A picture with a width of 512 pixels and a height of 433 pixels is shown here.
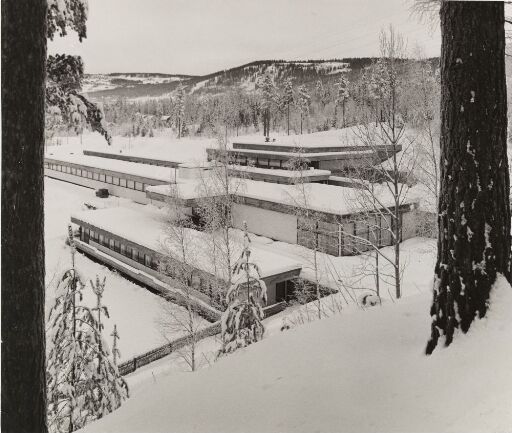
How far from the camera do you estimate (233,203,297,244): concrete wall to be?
27302 millimetres

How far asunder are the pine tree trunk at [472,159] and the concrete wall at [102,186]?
3858 cm

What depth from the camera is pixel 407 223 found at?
2770 cm

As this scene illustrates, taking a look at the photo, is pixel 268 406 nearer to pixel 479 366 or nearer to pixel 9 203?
pixel 479 366

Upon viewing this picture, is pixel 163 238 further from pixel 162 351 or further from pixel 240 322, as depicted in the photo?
pixel 240 322

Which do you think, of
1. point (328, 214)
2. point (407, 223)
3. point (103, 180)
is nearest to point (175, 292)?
point (328, 214)

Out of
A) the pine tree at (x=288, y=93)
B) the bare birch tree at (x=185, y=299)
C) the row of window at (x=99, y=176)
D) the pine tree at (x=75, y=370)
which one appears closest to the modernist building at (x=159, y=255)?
the bare birch tree at (x=185, y=299)

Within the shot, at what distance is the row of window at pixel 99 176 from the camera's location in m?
43.3

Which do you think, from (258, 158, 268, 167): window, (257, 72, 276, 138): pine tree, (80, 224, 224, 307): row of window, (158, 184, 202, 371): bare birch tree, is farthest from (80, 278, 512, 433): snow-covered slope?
(257, 72, 276, 138): pine tree

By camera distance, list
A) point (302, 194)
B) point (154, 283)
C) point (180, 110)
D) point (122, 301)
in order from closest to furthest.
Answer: point (122, 301) → point (154, 283) → point (302, 194) → point (180, 110)

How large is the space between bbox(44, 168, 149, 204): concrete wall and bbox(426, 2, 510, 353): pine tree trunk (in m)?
38.6

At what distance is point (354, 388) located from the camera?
167 inches

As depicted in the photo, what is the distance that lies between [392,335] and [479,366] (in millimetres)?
1320

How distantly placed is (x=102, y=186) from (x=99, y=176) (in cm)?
154

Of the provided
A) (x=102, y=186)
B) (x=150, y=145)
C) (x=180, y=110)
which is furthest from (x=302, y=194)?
(x=180, y=110)
